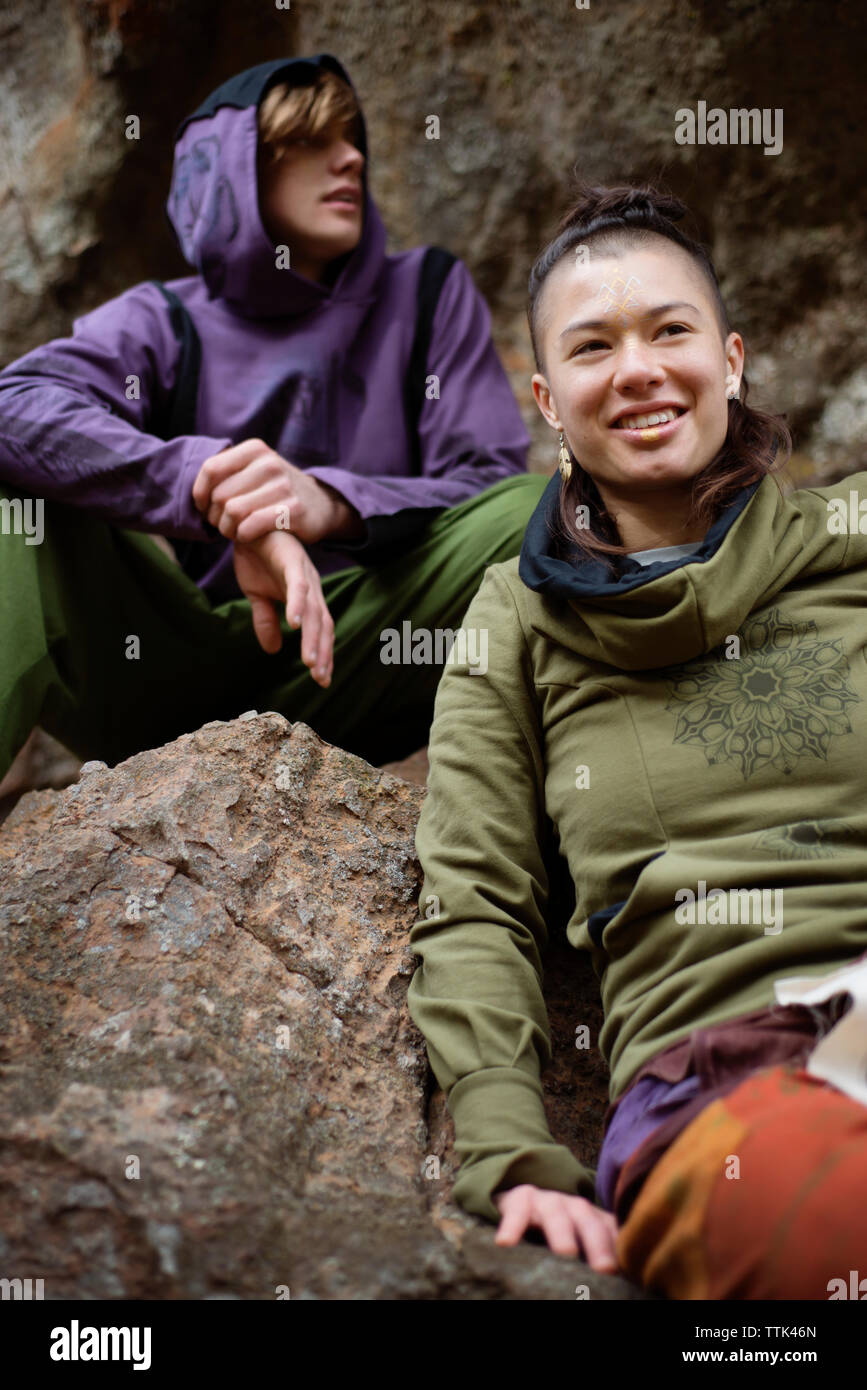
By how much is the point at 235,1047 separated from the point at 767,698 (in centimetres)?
67

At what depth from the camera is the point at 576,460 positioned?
1.48 metres

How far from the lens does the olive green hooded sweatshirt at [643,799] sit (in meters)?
1.10

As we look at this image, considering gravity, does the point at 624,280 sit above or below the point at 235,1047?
above

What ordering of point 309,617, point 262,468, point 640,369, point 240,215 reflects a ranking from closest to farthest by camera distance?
point 640,369 → point 309,617 → point 262,468 → point 240,215

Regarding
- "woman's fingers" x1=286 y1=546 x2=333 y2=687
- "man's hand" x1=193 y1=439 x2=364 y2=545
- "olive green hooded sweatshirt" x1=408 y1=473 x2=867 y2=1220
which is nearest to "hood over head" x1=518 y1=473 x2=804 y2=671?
"olive green hooded sweatshirt" x1=408 y1=473 x2=867 y2=1220

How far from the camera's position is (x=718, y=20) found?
2.65 metres

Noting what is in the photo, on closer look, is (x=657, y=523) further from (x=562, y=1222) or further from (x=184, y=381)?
(x=184, y=381)

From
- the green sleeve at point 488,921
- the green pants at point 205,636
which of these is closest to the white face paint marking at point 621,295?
the green sleeve at point 488,921

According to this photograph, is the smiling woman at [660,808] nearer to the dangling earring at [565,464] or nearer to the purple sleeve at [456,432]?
the dangling earring at [565,464]

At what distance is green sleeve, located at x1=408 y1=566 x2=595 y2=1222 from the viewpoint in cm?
109

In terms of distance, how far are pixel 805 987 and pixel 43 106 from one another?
3.23 m

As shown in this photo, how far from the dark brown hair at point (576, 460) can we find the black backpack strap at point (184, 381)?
2.86 feet

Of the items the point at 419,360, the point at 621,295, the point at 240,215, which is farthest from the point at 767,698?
the point at 240,215

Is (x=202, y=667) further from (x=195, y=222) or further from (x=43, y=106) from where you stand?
(x=43, y=106)
